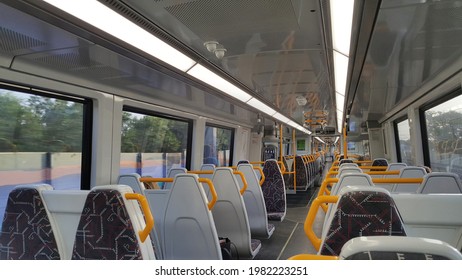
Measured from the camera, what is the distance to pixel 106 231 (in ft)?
4.46

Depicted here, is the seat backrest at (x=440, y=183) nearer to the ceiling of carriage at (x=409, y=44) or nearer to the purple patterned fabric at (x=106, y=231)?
the ceiling of carriage at (x=409, y=44)

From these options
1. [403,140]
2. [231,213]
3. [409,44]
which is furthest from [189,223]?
[403,140]

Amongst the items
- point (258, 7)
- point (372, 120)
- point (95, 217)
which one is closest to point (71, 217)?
point (95, 217)

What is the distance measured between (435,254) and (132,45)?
2043 mm

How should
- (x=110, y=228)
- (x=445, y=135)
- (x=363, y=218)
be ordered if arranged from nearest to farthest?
1. (x=363, y=218)
2. (x=110, y=228)
3. (x=445, y=135)

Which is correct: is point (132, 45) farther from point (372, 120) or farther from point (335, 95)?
point (372, 120)

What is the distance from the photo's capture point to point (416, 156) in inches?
209

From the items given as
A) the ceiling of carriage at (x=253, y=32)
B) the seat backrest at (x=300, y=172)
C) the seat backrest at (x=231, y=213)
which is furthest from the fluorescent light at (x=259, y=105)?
the seat backrest at (x=300, y=172)

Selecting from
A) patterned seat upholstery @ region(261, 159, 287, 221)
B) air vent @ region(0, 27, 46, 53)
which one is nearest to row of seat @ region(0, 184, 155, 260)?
air vent @ region(0, 27, 46, 53)

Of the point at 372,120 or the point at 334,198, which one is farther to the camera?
the point at 372,120

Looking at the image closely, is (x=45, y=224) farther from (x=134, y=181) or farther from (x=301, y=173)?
(x=301, y=173)

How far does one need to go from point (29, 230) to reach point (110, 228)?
0.64 meters

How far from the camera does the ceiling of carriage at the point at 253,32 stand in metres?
1.75

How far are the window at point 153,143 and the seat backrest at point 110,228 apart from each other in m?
2.57
